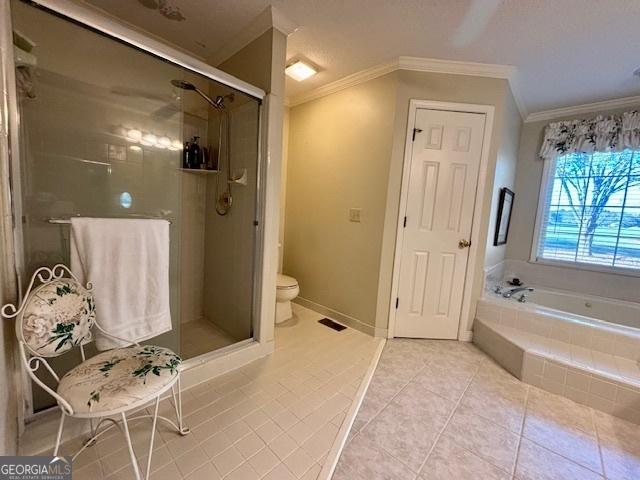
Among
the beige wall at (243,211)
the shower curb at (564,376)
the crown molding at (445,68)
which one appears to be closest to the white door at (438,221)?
A: the crown molding at (445,68)

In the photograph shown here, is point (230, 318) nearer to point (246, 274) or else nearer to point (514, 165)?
point (246, 274)

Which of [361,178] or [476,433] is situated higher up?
[361,178]

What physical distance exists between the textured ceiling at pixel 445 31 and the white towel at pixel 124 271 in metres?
1.50

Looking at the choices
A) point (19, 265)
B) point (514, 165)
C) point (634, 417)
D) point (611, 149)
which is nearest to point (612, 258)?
point (611, 149)

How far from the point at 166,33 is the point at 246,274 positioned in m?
1.93

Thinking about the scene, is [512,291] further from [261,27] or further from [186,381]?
[261,27]

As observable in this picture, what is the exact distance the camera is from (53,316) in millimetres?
994

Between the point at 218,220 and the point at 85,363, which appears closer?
the point at 85,363

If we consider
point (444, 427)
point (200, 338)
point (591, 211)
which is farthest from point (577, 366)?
point (200, 338)

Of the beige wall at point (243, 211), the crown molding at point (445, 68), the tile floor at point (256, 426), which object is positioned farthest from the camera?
the crown molding at point (445, 68)

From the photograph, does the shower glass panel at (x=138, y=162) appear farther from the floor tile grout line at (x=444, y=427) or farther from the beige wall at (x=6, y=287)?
the floor tile grout line at (x=444, y=427)

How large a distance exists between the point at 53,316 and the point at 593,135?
4.43 meters

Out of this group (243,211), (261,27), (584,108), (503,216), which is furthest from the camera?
(503,216)

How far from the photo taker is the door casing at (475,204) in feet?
7.39
